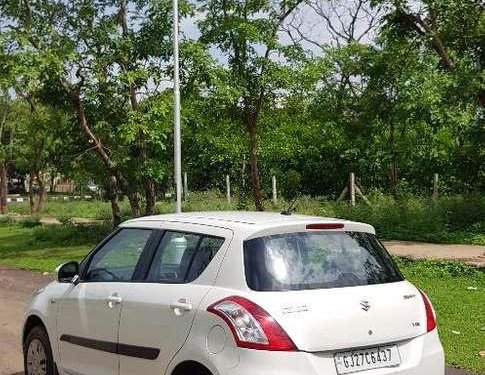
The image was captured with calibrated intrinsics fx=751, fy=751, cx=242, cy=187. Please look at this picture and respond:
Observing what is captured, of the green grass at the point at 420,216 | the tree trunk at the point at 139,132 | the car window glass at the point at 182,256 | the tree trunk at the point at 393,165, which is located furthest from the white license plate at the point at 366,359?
the tree trunk at the point at 393,165

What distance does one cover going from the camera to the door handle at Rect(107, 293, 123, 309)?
521cm

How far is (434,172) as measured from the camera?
81.4 ft

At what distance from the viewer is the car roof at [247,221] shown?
4793 mm

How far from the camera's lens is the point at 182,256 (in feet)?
16.5

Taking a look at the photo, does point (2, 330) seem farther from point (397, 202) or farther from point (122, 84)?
point (397, 202)

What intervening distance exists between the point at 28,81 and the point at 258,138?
7.88 m

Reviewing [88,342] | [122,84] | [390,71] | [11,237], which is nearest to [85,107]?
[122,84]

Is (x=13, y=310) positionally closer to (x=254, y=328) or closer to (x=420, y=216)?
(x=254, y=328)

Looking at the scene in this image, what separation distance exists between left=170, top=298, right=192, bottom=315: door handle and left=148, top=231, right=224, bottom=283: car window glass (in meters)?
0.18

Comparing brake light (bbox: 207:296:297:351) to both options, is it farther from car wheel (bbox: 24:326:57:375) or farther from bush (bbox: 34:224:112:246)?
bush (bbox: 34:224:112:246)

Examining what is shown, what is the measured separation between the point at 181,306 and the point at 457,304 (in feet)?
19.0

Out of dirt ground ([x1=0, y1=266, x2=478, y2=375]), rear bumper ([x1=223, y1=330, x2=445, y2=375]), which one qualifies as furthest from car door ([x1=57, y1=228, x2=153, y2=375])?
dirt ground ([x1=0, y1=266, x2=478, y2=375])

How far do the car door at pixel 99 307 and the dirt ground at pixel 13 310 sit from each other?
1575 mm

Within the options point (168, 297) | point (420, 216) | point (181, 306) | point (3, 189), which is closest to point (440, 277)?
point (420, 216)
